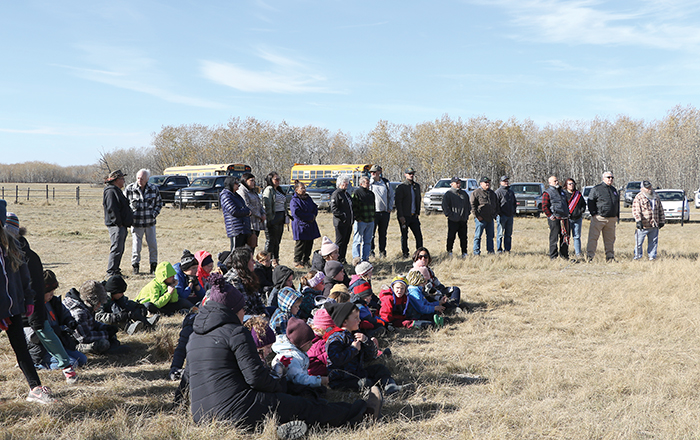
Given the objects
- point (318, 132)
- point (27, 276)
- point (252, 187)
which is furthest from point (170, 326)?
point (318, 132)

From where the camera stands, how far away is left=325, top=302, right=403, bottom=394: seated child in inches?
174

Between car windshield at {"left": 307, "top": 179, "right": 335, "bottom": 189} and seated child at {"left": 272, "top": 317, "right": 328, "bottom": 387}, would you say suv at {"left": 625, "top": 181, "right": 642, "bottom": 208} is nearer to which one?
car windshield at {"left": 307, "top": 179, "right": 335, "bottom": 189}

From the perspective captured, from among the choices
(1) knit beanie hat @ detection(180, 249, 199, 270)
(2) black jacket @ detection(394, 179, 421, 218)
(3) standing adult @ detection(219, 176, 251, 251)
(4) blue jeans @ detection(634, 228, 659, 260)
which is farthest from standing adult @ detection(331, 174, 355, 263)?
(4) blue jeans @ detection(634, 228, 659, 260)

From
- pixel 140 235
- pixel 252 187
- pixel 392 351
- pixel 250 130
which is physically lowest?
pixel 392 351

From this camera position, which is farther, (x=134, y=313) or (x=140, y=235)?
(x=140, y=235)

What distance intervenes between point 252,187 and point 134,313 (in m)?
3.93

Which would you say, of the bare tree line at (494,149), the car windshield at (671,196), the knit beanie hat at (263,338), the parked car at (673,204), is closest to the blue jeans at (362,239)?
the knit beanie hat at (263,338)

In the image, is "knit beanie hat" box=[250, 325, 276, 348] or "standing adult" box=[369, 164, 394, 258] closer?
"knit beanie hat" box=[250, 325, 276, 348]

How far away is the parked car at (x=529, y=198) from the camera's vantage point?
24562 mm

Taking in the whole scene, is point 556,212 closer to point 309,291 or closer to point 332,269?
point 332,269

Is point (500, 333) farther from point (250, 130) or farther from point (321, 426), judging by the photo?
point (250, 130)

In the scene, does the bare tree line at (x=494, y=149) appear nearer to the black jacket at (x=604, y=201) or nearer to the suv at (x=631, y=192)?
the suv at (x=631, y=192)

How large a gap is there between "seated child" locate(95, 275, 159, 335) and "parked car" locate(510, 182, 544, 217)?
20851 millimetres

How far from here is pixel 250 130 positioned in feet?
258
